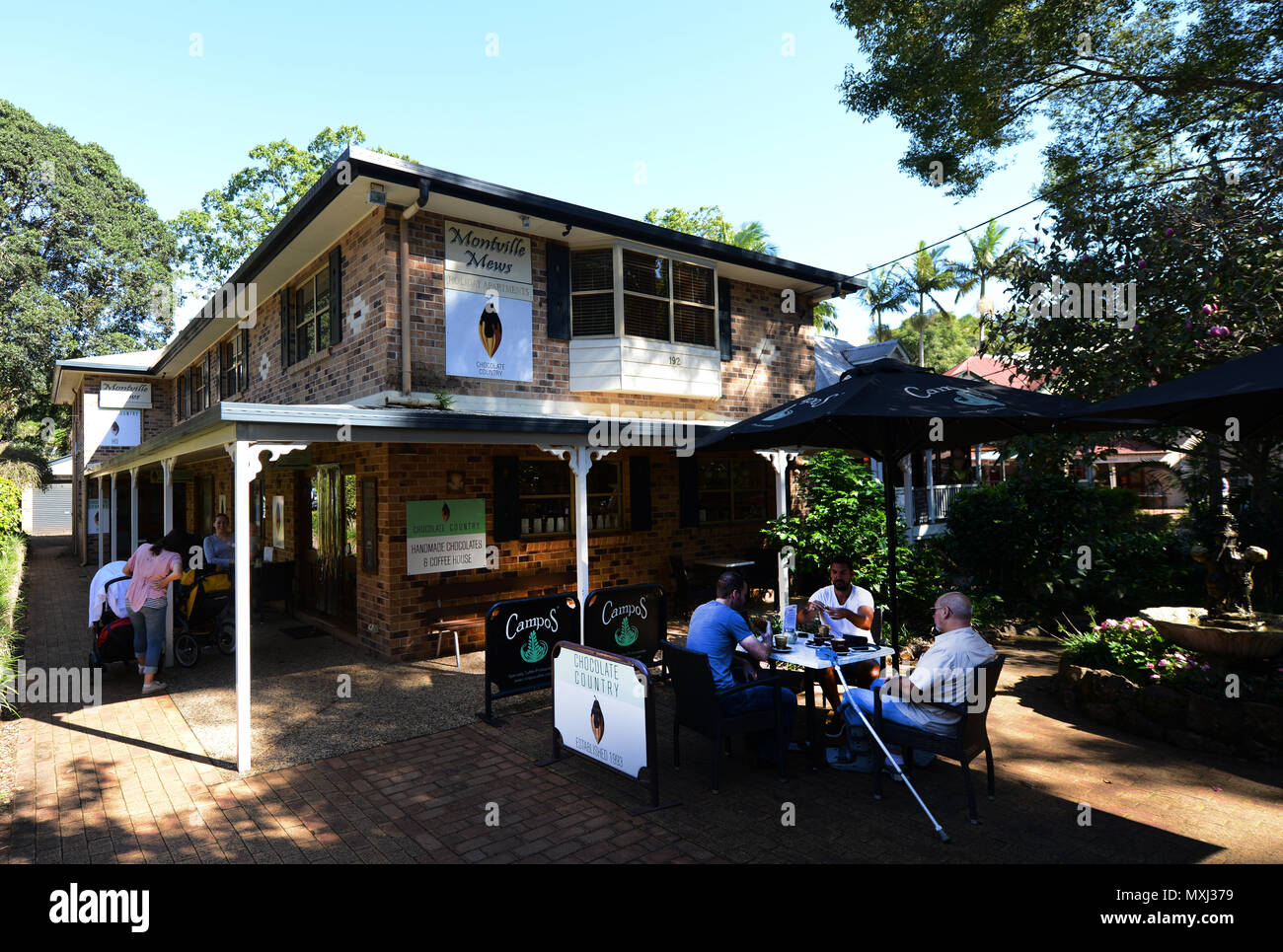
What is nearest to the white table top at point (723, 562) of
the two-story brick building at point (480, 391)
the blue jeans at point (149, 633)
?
the two-story brick building at point (480, 391)

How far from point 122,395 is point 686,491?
18.1m

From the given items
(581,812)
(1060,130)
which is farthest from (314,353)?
(1060,130)

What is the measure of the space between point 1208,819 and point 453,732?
541 centimetres

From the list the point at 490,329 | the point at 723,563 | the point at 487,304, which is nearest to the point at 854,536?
the point at 723,563

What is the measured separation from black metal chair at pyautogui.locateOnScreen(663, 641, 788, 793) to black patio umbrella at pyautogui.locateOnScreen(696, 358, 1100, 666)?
152 cm

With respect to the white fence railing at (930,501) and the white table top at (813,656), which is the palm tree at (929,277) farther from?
the white table top at (813,656)

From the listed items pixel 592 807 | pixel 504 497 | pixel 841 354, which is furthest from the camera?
pixel 841 354

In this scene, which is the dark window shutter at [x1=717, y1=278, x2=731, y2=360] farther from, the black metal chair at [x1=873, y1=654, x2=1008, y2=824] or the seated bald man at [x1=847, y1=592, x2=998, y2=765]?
the black metal chair at [x1=873, y1=654, x2=1008, y2=824]

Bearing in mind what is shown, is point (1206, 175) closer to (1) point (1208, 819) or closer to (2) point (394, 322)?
(1) point (1208, 819)

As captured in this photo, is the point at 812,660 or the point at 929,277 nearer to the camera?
the point at 812,660

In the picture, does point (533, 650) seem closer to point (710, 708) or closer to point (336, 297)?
point (710, 708)

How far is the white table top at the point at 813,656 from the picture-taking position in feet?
16.4

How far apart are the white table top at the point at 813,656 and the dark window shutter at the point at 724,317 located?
22.5ft

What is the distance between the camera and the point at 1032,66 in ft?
34.2
